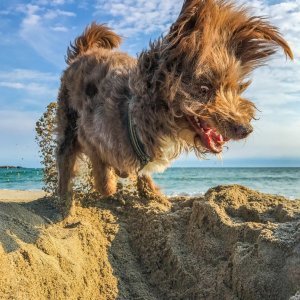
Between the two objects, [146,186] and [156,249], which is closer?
[156,249]

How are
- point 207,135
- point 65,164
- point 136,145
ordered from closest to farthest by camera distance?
point 207,135
point 136,145
point 65,164


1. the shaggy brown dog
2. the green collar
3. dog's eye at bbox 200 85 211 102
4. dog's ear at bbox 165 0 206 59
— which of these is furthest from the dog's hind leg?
dog's ear at bbox 165 0 206 59

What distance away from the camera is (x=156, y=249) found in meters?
4.25

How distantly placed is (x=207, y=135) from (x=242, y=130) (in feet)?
1.21

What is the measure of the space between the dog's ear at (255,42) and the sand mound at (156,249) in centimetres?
146

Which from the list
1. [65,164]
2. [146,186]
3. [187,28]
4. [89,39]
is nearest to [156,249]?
[146,186]

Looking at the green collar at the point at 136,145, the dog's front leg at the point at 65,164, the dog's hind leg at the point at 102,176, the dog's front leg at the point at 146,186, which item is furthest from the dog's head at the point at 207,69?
the dog's front leg at the point at 65,164

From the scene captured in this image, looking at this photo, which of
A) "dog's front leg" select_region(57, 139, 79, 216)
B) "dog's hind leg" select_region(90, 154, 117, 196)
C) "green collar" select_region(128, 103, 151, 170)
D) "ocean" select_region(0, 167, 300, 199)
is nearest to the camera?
"green collar" select_region(128, 103, 151, 170)

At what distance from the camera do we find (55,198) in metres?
5.36

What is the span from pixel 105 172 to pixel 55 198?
3.14 feet

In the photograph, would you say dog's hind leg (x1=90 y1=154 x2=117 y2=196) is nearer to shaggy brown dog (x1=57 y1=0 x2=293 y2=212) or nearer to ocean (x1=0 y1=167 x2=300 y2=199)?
shaggy brown dog (x1=57 y1=0 x2=293 y2=212)

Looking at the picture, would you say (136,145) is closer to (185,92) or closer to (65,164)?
(185,92)

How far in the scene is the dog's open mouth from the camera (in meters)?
3.54

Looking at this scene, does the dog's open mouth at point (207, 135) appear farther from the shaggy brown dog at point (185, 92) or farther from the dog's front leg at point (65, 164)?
the dog's front leg at point (65, 164)
